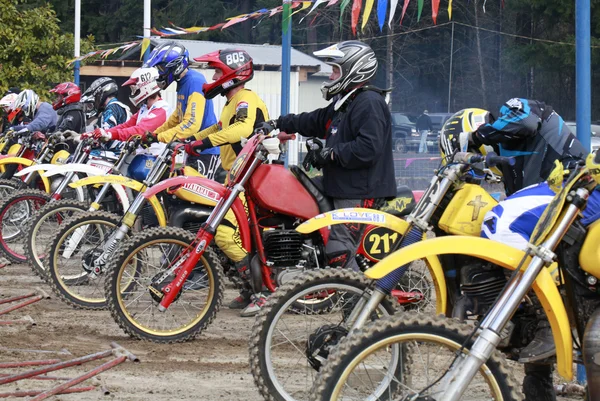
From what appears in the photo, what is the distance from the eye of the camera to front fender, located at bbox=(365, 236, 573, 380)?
383 centimetres

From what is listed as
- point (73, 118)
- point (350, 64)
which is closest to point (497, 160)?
point (350, 64)

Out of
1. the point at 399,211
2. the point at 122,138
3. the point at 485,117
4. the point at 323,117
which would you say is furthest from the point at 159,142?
the point at 485,117

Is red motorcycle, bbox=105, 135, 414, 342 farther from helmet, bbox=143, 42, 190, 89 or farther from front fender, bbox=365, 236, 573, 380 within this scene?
front fender, bbox=365, 236, 573, 380

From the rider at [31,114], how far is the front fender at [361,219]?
373 inches

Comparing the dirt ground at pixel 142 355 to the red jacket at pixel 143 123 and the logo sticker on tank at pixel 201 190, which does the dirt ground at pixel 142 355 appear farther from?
the red jacket at pixel 143 123

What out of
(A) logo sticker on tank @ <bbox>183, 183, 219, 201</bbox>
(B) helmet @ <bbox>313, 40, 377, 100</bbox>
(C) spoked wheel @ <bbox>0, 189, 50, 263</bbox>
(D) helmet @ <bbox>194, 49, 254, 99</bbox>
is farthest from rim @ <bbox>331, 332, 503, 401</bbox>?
(C) spoked wheel @ <bbox>0, 189, 50, 263</bbox>

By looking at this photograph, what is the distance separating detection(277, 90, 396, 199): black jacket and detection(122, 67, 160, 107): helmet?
3028 millimetres

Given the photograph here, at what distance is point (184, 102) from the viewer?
9.32 m

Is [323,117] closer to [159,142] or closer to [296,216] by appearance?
[296,216]

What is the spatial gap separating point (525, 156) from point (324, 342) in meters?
1.79

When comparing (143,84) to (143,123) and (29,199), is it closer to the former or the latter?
(143,123)

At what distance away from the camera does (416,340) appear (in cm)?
376

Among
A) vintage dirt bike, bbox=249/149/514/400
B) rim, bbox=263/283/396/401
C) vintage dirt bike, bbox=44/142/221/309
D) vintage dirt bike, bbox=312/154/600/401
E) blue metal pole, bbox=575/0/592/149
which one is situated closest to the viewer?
vintage dirt bike, bbox=312/154/600/401

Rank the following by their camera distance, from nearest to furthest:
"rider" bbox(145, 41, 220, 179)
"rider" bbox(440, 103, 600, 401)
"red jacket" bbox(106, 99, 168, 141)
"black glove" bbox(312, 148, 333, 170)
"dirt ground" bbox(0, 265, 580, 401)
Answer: "rider" bbox(440, 103, 600, 401)
"dirt ground" bbox(0, 265, 580, 401)
"black glove" bbox(312, 148, 333, 170)
"rider" bbox(145, 41, 220, 179)
"red jacket" bbox(106, 99, 168, 141)
